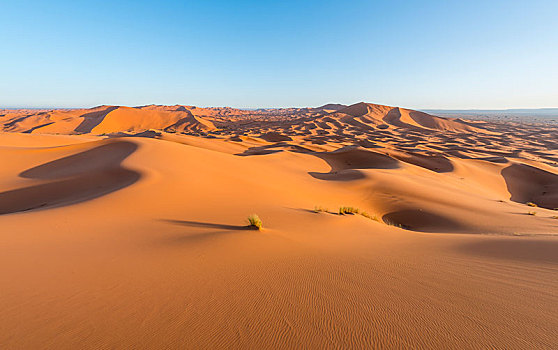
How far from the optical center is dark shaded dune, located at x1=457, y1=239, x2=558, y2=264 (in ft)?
12.4

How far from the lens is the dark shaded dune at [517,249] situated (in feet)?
12.4

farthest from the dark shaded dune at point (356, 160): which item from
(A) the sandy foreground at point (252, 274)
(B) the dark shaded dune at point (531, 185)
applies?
(A) the sandy foreground at point (252, 274)

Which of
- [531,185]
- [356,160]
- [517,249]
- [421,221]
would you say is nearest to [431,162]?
[531,185]

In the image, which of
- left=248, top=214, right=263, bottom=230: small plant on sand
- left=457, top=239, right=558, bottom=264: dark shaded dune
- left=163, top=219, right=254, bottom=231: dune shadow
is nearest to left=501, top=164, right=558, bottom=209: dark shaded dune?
left=457, top=239, right=558, bottom=264: dark shaded dune

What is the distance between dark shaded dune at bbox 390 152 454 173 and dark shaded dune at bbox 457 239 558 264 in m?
18.7

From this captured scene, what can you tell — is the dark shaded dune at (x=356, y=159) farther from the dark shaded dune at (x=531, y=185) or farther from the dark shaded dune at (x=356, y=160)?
the dark shaded dune at (x=531, y=185)

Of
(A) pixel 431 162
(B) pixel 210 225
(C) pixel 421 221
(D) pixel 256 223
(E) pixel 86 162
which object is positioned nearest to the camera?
(D) pixel 256 223

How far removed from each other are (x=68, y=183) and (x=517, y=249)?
12.3 m

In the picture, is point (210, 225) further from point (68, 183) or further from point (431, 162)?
point (431, 162)

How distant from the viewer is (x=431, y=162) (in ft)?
77.8

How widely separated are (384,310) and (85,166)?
45.0ft

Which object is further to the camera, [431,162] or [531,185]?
[431,162]

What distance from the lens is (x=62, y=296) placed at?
2520mm

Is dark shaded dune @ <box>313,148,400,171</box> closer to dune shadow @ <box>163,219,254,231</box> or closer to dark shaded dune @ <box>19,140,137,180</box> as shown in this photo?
dark shaded dune @ <box>19,140,137,180</box>
